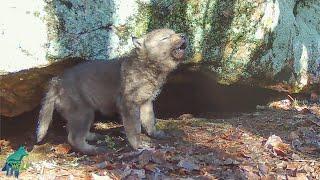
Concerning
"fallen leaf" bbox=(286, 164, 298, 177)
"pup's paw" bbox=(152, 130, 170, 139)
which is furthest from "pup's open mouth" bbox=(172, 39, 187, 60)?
"fallen leaf" bbox=(286, 164, 298, 177)

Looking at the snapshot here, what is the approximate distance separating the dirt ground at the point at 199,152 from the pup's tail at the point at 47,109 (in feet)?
0.89

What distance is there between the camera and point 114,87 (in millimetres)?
6344

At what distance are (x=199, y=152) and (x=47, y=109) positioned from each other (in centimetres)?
186

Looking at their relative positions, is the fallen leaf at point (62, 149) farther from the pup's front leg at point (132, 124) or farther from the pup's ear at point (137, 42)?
the pup's ear at point (137, 42)

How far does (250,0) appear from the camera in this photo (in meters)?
7.09

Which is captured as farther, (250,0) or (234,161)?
(250,0)

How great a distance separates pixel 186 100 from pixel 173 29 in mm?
1627

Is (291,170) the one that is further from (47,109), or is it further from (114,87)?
(47,109)

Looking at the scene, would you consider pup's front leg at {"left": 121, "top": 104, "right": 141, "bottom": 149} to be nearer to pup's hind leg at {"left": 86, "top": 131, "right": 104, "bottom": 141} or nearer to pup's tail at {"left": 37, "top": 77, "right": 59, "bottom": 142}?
pup's hind leg at {"left": 86, "top": 131, "right": 104, "bottom": 141}

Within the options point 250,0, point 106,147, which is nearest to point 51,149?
point 106,147

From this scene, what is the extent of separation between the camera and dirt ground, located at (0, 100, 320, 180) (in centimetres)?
525

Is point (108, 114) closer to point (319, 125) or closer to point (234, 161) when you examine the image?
point (234, 161)

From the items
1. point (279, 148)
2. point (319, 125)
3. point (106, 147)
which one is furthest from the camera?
point (319, 125)

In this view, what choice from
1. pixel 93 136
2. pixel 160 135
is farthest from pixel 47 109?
pixel 160 135
